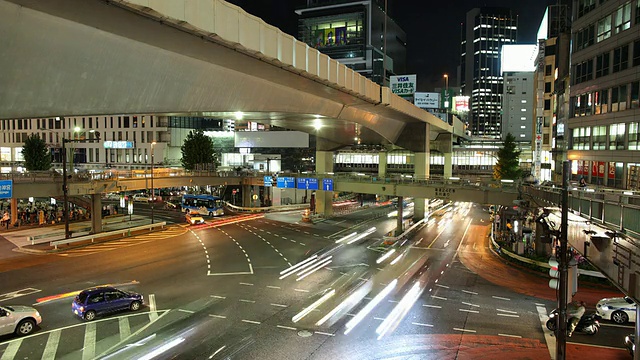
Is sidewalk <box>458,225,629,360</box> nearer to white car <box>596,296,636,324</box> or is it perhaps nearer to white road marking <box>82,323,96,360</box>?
white car <box>596,296,636,324</box>

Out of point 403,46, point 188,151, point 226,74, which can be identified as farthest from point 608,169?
point 403,46

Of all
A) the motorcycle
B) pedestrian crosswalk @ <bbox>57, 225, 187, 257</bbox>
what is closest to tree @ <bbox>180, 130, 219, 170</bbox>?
pedestrian crosswalk @ <bbox>57, 225, 187, 257</bbox>

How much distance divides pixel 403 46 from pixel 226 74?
154 meters

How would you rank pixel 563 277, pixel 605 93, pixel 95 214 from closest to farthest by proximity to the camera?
pixel 563 277 < pixel 605 93 < pixel 95 214

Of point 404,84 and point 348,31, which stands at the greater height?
point 348,31

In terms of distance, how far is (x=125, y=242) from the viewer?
123 feet

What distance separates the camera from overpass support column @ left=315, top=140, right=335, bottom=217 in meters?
59.2

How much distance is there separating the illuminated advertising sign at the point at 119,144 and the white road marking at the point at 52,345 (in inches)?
2748

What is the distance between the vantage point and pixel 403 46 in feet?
525

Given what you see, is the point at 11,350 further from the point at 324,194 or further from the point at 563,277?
the point at 324,194

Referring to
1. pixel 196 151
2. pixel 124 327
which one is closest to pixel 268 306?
pixel 124 327

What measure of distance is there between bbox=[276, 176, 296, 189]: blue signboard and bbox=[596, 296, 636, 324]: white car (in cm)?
3754

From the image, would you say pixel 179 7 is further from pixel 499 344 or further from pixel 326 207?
pixel 326 207

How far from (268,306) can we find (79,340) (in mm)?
8404
